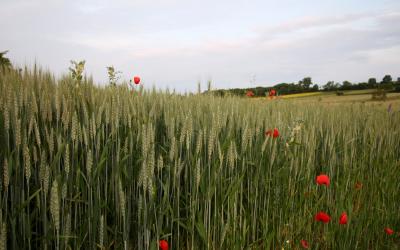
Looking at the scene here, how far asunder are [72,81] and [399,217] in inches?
119

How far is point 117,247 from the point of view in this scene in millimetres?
1674

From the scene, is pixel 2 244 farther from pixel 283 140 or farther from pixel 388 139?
pixel 388 139

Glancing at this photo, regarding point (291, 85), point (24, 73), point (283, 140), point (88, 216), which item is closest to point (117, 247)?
point (88, 216)

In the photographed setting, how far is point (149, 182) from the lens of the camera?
4.48ft

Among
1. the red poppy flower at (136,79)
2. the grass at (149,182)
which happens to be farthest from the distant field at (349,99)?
the grass at (149,182)

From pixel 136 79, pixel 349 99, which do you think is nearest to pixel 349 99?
pixel 349 99

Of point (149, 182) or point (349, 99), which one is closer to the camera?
point (149, 182)

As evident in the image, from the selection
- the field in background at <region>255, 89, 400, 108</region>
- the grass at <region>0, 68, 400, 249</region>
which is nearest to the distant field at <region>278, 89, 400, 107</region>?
the field in background at <region>255, 89, 400, 108</region>

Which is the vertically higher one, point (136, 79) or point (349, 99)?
point (136, 79)

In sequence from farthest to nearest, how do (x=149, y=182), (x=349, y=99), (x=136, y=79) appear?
(x=349, y=99), (x=136, y=79), (x=149, y=182)

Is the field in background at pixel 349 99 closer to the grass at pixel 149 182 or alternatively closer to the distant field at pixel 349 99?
the distant field at pixel 349 99

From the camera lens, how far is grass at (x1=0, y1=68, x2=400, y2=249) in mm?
1499

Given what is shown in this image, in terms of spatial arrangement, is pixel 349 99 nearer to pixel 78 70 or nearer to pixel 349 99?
pixel 349 99

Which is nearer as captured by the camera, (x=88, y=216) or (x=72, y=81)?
(x=88, y=216)
